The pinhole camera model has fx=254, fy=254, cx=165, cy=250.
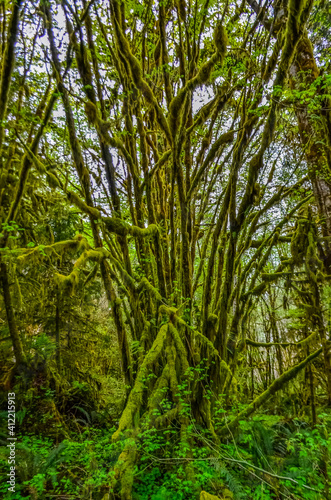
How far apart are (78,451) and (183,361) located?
1650mm

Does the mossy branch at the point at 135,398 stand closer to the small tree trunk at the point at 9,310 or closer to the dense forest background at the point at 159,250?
the dense forest background at the point at 159,250

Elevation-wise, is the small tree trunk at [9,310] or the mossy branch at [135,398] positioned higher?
the small tree trunk at [9,310]

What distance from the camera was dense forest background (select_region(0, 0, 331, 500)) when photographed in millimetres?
2662

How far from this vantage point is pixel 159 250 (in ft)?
13.9

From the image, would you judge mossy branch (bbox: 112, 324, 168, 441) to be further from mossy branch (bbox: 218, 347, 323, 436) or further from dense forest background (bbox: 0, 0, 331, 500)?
mossy branch (bbox: 218, 347, 323, 436)

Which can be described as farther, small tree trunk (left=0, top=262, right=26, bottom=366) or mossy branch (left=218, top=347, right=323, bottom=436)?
small tree trunk (left=0, top=262, right=26, bottom=366)

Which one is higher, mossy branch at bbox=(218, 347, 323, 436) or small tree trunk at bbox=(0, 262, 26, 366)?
small tree trunk at bbox=(0, 262, 26, 366)

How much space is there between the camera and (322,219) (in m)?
4.04

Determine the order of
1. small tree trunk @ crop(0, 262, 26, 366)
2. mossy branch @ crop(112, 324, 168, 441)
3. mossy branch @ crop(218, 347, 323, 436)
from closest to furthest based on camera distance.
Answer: mossy branch @ crop(112, 324, 168, 441), mossy branch @ crop(218, 347, 323, 436), small tree trunk @ crop(0, 262, 26, 366)

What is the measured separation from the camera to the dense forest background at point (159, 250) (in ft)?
8.73

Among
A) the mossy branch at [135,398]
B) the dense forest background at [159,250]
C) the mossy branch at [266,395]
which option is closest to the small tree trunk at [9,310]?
the dense forest background at [159,250]

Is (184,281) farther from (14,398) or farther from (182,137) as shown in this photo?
(14,398)

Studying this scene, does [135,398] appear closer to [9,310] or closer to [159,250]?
[159,250]

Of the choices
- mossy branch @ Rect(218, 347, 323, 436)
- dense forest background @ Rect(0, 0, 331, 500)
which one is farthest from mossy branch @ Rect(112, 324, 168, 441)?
mossy branch @ Rect(218, 347, 323, 436)
